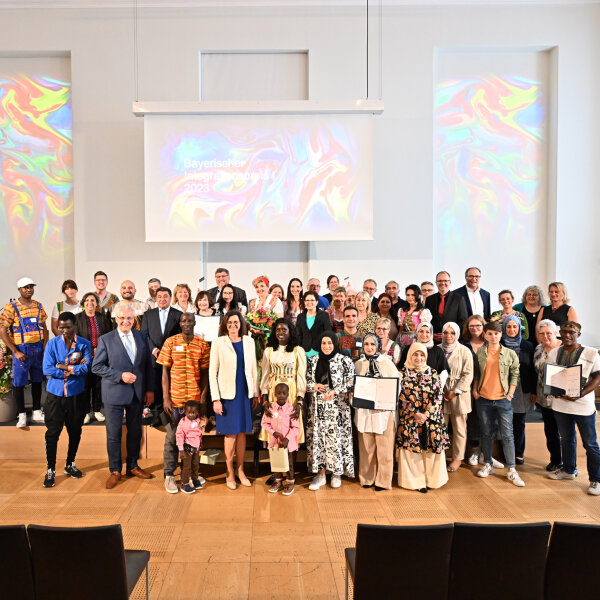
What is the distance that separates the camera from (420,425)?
5.02 m

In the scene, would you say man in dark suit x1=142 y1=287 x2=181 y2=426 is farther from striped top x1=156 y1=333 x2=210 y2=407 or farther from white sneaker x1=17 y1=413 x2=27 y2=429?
white sneaker x1=17 y1=413 x2=27 y2=429

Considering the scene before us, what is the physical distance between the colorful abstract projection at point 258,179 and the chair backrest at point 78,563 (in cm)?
666

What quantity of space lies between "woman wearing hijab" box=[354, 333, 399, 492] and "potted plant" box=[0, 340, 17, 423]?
12.9 feet

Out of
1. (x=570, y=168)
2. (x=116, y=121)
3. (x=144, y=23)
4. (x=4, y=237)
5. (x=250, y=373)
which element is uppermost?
(x=144, y=23)

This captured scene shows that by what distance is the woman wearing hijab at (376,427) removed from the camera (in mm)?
4988

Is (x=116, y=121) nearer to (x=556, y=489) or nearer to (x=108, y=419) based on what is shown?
(x=108, y=419)

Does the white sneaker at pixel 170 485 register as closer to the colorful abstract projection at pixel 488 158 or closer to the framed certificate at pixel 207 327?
the framed certificate at pixel 207 327

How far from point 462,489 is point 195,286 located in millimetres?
5636

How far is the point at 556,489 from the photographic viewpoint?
16.6 feet

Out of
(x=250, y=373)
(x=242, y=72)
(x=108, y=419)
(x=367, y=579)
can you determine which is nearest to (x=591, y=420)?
(x=250, y=373)

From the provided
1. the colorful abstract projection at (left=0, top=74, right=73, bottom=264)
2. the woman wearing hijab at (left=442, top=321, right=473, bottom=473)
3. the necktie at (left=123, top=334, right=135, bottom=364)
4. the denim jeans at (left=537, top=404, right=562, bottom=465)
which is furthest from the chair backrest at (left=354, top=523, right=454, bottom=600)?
the colorful abstract projection at (left=0, top=74, right=73, bottom=264)

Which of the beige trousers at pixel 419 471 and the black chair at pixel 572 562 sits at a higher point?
the black chair at pixel 572 562

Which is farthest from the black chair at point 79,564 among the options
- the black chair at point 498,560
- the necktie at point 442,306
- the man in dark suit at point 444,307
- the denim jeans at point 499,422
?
the necktie at point 442,306

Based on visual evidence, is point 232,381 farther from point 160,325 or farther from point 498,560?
point 498,560
